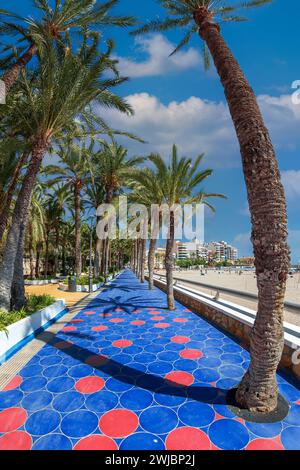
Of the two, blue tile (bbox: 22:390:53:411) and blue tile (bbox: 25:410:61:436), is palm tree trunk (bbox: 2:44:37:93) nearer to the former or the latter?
blue tile (bbox: 22:390:53:411)

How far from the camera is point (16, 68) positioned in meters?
9.73

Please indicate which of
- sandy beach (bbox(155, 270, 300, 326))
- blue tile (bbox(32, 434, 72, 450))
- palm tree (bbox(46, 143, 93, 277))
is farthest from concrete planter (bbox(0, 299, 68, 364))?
palm tree (bbox(46, 143, 93, 277))

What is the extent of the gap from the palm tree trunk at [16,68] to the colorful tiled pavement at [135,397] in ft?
29.3

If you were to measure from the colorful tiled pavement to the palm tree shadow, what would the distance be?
17 millimetres

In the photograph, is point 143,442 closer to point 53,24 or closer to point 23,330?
point 23,330

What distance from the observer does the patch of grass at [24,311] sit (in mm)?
7246

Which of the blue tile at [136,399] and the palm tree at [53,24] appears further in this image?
the palm tree at [53,24]

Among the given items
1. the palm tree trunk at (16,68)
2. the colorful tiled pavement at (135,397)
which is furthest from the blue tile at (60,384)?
the palm tree trunk at (16,68)

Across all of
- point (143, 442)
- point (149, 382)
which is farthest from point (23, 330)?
point (143, 442)

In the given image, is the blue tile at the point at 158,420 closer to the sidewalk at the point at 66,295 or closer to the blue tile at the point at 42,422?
the blue tile at the point at 42,422

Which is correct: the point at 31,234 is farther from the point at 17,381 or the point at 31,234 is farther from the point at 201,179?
the point at 17,381

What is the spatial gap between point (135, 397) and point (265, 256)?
10.4ft

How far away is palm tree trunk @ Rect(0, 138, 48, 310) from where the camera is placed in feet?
28.1

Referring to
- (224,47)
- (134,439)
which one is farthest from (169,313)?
(224,47)
